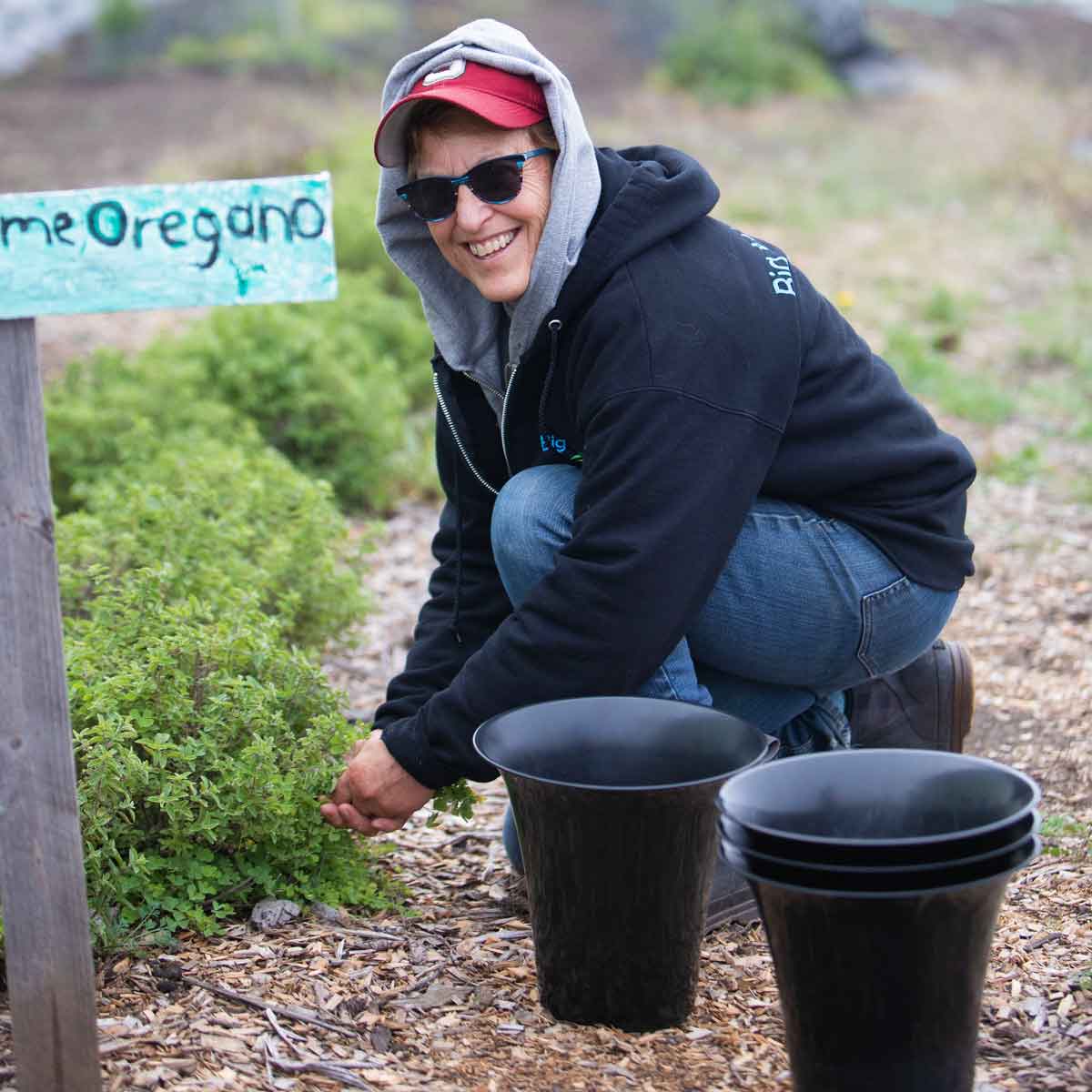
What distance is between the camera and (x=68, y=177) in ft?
37.1

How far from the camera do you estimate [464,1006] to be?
2.41 m

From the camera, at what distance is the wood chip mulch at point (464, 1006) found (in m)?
2.18

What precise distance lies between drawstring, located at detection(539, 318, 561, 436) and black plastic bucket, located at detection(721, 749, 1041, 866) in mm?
813

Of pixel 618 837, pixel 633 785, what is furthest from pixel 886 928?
pixel 633 785

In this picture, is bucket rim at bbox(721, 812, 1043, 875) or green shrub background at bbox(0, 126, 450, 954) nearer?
bucket rim at bbox(721, 812, 1043, 875)

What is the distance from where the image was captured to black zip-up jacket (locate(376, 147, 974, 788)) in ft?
7.55

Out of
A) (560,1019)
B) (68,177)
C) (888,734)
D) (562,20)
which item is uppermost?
(562,20)

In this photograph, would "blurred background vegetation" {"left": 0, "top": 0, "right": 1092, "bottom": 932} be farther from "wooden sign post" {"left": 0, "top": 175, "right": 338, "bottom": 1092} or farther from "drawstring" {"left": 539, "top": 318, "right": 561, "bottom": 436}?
"drawstring" {"left": 539, "top": 318, "right": 561, "bottom": 436}

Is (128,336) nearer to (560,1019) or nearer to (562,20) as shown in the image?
(560,1019)

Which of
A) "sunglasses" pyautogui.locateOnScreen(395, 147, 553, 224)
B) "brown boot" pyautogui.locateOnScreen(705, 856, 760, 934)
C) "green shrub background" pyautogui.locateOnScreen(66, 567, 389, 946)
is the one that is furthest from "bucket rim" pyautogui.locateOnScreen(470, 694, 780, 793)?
"sunglasses" pyautogui.locateOnScreen(395, 147, 553, 224)

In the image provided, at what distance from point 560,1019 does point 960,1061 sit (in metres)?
→ 0.66

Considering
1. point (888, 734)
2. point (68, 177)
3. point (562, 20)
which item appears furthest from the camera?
point (562, 20)

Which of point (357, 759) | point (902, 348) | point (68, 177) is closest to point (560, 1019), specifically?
point (357, 759)

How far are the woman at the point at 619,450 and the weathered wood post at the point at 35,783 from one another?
1.95 feet
